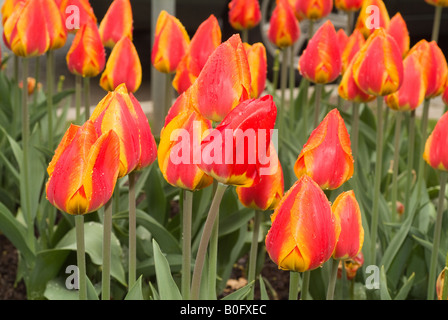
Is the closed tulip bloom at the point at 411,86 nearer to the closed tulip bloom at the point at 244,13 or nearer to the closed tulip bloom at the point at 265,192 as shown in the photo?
the closed tulip bloom at the point at 265,192

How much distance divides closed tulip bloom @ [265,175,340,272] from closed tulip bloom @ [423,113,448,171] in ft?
1.77

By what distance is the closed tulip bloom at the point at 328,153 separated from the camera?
4.64 feet

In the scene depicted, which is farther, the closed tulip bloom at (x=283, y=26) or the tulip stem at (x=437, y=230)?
the closed tulip bloom at (x=283, y=26)

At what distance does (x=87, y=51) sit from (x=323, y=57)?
2.13 feet

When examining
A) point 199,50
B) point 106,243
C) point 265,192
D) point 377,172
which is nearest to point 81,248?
point 106,243

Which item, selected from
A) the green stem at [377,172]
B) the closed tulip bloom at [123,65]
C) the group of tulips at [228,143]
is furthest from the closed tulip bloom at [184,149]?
the green stem at [377,172]

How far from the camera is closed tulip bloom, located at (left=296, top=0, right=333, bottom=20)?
2.75 metres

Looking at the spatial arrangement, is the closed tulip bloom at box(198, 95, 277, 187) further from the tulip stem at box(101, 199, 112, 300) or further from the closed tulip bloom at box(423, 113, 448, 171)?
the closed tulip bloom at box(423, 113, 448, 171)

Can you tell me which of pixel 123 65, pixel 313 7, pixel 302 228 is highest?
pixel 313 7

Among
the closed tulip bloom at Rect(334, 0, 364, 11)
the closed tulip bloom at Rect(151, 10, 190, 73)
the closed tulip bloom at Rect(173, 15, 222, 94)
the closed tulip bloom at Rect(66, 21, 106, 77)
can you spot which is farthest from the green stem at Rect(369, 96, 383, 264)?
the closed tulip bloom at Rect(334, 0, 364, 11)

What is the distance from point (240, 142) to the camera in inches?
44.3

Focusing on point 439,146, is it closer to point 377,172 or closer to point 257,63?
point 377,172

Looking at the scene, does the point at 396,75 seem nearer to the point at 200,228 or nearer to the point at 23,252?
the point at 200,228

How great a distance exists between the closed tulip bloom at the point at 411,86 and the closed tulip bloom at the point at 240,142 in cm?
95
